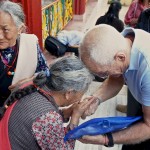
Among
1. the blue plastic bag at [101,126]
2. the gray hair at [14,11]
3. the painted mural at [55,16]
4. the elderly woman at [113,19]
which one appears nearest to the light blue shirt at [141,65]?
the blue plastic bag at [101,126]

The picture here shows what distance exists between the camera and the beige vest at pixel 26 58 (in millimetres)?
1598

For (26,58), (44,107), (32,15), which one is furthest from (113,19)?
(44,107)

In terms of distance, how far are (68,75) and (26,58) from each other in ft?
1.71

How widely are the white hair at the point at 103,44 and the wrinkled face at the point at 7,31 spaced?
23.2 inches

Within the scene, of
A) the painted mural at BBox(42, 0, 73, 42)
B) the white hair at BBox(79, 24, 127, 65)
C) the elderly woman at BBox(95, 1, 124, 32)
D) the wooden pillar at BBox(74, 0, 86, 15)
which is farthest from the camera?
the wooden pillar at BBox(74, 0, 86, 15)

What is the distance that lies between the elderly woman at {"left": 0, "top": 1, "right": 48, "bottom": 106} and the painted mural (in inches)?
113

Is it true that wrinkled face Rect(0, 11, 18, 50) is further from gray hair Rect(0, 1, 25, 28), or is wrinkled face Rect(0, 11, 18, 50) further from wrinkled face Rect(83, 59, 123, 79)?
wrinkled face Rect(83, 59, 123, 79)

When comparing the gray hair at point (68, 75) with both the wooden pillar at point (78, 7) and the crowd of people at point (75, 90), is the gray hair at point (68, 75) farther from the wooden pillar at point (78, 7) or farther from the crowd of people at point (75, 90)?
the wooden pillar at point (78, 7)

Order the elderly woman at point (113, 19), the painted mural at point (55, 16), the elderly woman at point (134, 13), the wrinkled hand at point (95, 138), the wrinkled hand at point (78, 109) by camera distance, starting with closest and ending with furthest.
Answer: the wrinkled hand at point (95, 138) → the wrinkled hand at point (78, 109) → the elderly woman at point (113, 19) → the elderly woman at point (134, 13) → the painted mural at point (55, 16)

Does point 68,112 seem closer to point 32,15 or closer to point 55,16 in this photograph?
point 32,15

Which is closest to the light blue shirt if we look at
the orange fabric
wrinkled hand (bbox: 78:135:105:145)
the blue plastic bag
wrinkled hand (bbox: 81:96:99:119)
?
the blue plastic bag

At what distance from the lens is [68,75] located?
3.91ft

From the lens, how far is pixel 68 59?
4.00 ft

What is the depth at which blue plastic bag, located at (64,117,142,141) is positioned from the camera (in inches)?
47.1
